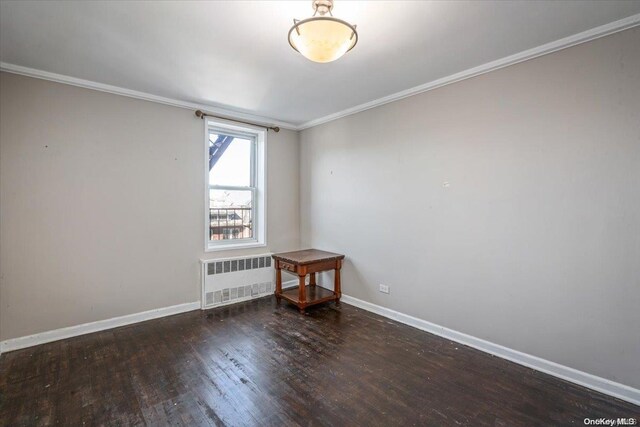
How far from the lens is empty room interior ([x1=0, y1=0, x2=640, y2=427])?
76.5 inches

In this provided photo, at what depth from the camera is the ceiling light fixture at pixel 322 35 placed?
1623mm

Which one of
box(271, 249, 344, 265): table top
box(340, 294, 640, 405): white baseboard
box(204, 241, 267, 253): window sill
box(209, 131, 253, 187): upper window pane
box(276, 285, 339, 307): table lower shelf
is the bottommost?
box(340, 294, 640, 405): white baseboard

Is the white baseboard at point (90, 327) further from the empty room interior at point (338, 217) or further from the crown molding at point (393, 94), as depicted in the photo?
the crown molding at point (393, 94)

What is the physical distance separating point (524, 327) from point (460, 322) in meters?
0.54

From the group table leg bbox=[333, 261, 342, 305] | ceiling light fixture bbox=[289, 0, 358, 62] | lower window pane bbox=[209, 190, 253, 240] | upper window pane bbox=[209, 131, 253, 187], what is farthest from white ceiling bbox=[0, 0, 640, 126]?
table leg bbox=[333, 261, 342, 305]

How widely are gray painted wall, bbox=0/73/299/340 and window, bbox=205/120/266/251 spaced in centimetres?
Answer: 24

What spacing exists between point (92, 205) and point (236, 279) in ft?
5.93

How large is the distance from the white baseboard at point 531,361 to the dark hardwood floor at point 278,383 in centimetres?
7

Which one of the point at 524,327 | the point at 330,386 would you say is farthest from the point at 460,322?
the point at 330,386

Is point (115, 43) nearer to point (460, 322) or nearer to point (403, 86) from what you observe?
point (403, 86)

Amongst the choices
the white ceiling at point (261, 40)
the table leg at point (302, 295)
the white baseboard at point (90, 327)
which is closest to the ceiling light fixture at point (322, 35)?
the white ceiling at point (261, 40)

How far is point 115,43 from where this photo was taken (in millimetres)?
2268

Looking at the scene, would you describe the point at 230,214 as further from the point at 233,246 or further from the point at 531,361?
the point at 531,361

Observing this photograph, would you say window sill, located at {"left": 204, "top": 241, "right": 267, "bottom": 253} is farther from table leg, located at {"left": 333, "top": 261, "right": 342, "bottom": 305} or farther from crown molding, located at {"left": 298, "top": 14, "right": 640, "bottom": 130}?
crown molding, located at {"left": 298, "top": 14, "right": 640, "bottom": 130}
